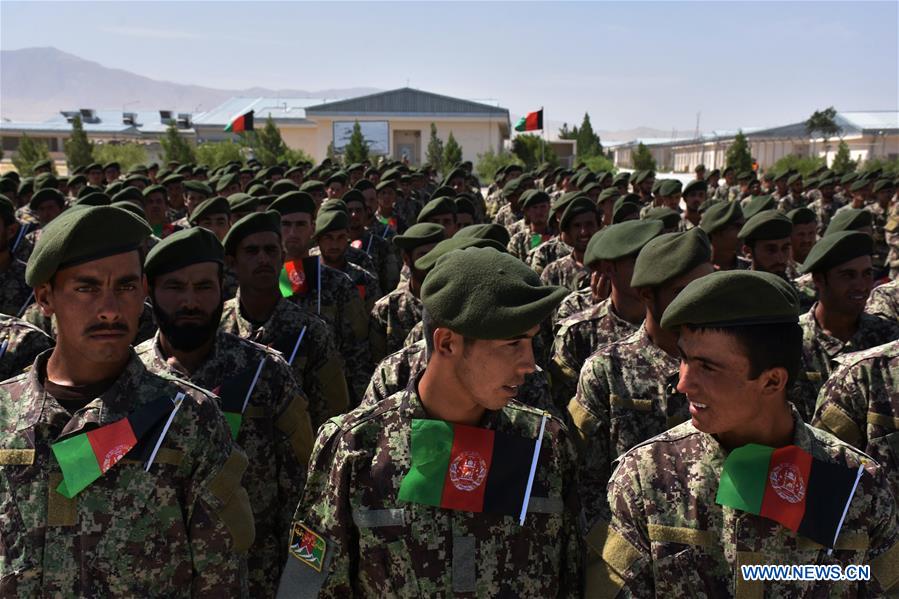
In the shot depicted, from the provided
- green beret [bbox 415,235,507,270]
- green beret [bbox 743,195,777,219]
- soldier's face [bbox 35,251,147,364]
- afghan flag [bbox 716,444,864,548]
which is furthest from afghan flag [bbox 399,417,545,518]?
green beret [bbox 743,195,777,219]

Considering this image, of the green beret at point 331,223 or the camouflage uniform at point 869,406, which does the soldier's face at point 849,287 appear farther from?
the green beret at point 331,223

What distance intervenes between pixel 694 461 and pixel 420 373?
811 millimetres

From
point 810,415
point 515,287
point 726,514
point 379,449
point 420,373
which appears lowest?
point 810,415

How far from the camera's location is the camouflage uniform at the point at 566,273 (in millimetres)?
6617

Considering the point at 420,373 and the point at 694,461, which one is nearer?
the point at 694,461

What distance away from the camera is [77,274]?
250 cm

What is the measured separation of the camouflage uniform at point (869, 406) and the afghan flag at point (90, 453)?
259cm

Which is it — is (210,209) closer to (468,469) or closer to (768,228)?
(768,228)

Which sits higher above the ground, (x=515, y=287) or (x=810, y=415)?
(x=515, y=287)

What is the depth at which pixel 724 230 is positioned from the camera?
7098mm

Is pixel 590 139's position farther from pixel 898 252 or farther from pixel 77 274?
pixel 77 274

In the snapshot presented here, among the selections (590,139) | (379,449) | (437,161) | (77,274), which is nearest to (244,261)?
(77,274)

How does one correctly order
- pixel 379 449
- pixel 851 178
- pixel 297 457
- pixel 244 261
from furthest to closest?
pixel 851 178 → pixel 244 261 → pixel 297 457 → pixel 379 449

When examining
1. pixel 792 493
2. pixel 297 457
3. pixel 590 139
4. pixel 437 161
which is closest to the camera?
pixel 792 493
